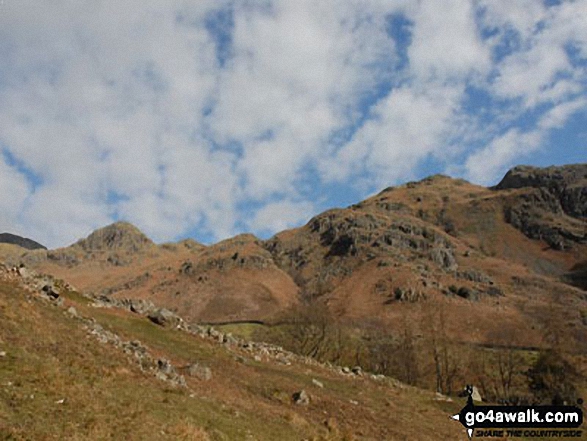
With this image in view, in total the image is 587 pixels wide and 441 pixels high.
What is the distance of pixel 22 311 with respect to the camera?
1033 inches

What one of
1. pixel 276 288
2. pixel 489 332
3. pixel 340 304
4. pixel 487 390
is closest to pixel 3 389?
pixel 487 390

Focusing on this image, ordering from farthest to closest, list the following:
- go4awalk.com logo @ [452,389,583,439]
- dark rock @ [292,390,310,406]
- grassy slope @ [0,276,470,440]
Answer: go4awalk.com logo @ [452,389,583,439] < dark rock @ [292,390,310,406] < grassy slope @ [0,276,470,440]

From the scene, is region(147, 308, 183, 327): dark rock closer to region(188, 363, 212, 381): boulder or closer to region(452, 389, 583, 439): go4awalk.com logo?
region(188, 363, 212, 381): boulder

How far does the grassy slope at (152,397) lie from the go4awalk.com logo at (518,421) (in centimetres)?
157

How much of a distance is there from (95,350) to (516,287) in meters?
185

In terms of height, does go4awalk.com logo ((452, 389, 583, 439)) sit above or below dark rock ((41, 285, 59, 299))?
below

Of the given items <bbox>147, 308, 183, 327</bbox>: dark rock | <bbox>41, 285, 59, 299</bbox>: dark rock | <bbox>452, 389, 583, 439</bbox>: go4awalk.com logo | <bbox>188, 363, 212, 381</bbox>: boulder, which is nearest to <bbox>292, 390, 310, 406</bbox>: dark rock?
<bbox>188, 363, 212, 381</bbox>: boulder

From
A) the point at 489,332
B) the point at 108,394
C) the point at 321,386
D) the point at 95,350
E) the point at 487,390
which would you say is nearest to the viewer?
the point at 108,394

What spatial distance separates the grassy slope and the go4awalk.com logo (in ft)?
5.15

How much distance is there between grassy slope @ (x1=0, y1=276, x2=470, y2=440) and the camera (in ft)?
51.2

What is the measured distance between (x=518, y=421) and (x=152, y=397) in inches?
1036

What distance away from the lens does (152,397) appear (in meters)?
19.8

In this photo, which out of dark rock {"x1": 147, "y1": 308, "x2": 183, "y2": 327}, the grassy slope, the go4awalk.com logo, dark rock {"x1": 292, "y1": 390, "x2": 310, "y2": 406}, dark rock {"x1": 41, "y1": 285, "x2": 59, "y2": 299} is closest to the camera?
the grassy slope

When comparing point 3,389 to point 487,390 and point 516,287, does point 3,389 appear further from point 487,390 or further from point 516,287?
A: point 516,287
